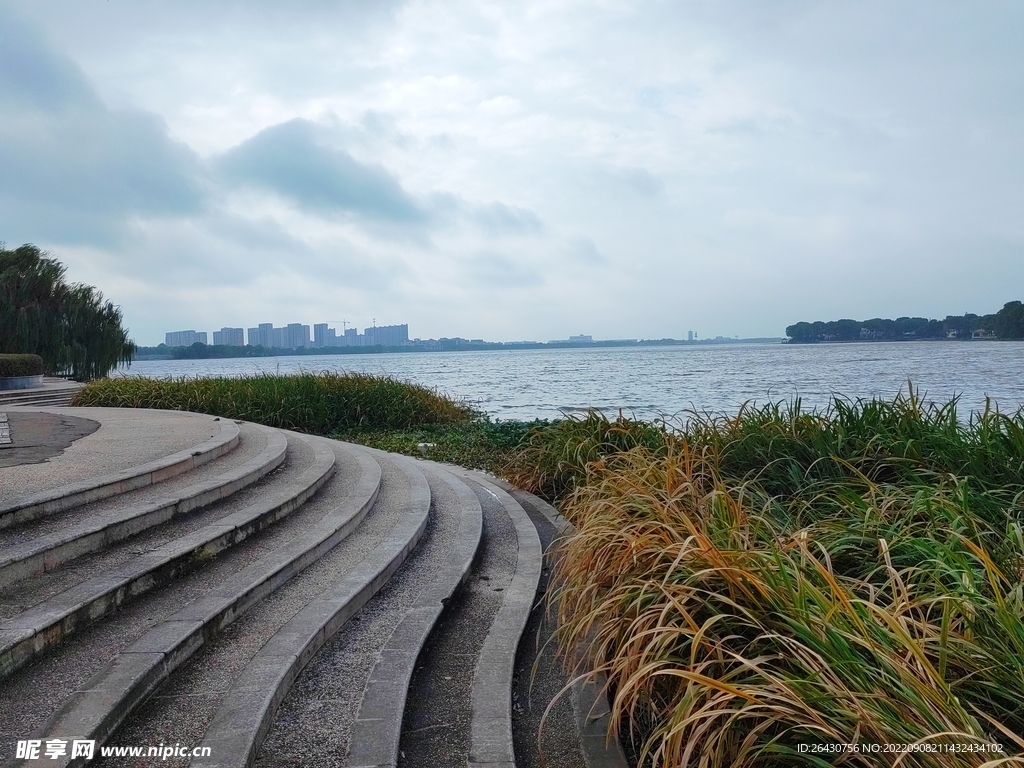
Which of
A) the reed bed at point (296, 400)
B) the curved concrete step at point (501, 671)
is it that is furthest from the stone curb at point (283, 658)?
the reed bed at point (296, 400)

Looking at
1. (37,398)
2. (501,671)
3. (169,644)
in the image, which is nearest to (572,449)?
(501,671)

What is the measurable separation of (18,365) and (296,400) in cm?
1036

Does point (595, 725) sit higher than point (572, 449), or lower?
lower

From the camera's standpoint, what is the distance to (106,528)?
12.9ft

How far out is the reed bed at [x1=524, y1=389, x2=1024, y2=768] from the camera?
6.52 feet

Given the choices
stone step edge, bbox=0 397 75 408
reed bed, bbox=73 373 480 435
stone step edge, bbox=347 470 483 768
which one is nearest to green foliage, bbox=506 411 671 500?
stone step edge, bbox=347 470 483 768

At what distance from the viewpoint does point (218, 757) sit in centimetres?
241

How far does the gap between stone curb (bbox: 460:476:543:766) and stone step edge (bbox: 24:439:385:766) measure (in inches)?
50.5

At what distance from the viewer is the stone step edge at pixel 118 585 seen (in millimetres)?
2828

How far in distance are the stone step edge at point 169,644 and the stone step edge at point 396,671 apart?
814mm

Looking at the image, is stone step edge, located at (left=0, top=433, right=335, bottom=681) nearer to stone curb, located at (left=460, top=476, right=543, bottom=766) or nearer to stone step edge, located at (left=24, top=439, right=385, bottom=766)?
stone step edge, located at (left=24, top=439, right=385, bottom=766)

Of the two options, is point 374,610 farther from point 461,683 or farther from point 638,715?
point 638,715

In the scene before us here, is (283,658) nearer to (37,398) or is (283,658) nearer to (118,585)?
(118,585)

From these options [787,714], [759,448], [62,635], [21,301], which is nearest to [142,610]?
[62,635]
